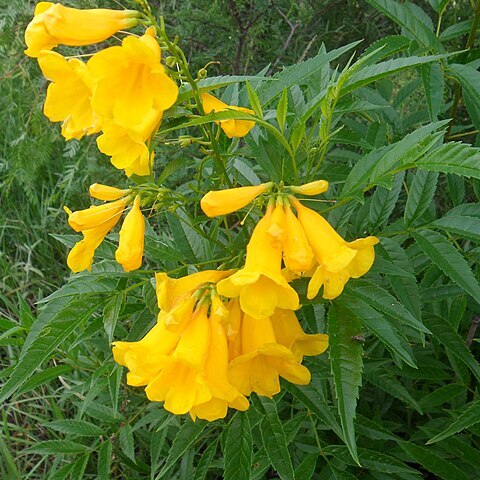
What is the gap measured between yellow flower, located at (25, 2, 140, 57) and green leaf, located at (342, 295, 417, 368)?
72 cm

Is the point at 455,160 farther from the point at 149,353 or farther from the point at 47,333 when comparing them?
the point at 47,333

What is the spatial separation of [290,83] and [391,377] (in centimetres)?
104

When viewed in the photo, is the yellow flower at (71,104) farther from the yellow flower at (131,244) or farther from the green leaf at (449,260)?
the green leaf at (449,260)

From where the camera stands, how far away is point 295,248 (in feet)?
3.88

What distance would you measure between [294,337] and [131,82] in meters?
0.63

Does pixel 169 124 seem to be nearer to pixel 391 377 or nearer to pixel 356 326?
pixel 356 326

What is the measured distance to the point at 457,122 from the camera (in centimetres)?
301

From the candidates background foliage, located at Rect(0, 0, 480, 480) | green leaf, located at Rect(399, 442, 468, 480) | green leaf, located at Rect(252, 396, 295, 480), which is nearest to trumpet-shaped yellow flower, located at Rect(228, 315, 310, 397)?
background foliage, located at Rect(0, 0, 480, 480)

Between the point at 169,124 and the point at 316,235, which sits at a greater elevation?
the point at 169,124

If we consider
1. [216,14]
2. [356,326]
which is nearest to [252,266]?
[356,326]

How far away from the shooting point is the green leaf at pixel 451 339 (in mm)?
1747

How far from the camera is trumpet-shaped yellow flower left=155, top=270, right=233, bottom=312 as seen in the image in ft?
4.27

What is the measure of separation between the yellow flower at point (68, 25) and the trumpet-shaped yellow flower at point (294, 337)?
2.24 feet

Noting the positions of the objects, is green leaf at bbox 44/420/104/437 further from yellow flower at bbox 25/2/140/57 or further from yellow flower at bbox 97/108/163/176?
yellow flower at bbox 25/2/140/57
